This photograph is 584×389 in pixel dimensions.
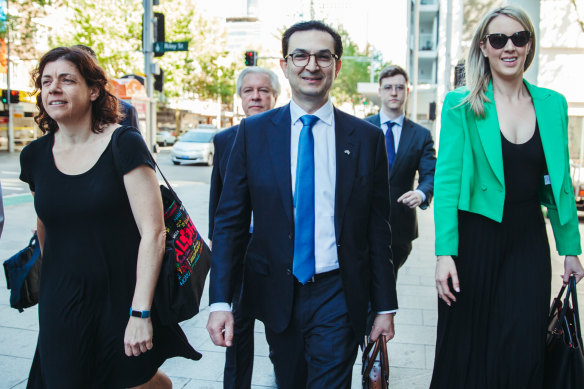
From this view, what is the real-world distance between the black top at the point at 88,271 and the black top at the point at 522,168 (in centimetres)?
153

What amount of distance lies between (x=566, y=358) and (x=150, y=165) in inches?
72.5

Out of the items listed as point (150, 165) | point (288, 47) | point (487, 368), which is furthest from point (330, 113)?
point (487, 368)

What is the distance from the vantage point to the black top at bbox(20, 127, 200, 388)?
91.4 inches

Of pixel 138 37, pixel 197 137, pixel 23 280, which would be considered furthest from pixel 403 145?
pixel 138 37

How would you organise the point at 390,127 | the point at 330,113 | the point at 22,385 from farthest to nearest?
1. the point at 390,127
2. the point at 22,385
3. the point at 330,113

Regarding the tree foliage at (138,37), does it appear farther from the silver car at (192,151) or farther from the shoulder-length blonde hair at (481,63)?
the shoulder-length blonde hair at (481,63)

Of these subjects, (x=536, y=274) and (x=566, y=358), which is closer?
(x=566, y=358)

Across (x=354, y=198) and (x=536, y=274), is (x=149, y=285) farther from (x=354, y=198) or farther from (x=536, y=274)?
(x=536, y=274)

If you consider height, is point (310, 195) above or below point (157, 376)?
above

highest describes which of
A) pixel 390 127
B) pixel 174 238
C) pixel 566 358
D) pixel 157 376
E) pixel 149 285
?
pixel 390 127

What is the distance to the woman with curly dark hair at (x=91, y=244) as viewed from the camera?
7.63ft

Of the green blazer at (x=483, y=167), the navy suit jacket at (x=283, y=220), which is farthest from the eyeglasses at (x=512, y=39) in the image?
the navy suit jacket at (x=283, y=220)

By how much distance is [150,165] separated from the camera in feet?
7.99

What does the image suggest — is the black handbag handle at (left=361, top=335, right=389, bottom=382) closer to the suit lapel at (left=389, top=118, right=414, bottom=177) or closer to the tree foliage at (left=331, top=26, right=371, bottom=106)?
the suit lapel at (left=389, top=118, right=414, bottom=177)
